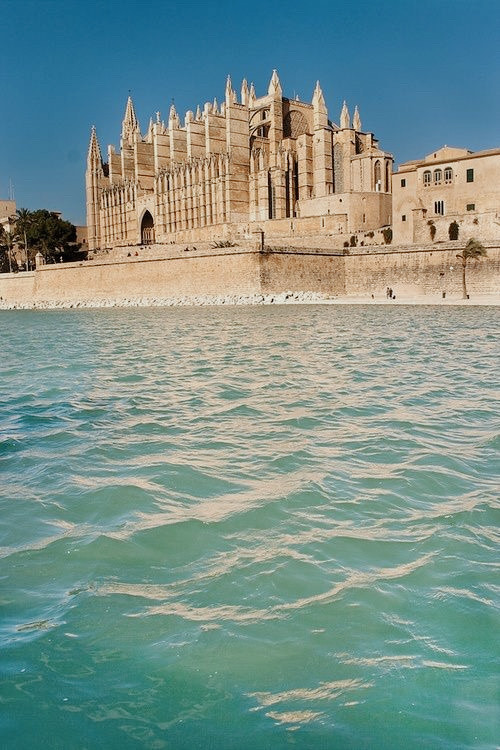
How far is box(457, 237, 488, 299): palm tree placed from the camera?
34.8 m

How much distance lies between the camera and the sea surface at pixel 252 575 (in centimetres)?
269

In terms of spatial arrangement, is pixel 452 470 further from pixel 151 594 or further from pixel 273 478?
pixel 151 594

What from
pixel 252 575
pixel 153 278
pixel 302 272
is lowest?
pixel 252 575

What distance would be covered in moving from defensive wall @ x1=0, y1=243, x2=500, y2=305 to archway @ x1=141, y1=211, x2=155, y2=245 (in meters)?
17.7

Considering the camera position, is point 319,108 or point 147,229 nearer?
point 319,108

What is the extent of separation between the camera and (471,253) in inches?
1382

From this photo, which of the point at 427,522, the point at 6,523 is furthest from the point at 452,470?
the point at 6,523

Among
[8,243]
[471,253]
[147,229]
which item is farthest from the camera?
[8,243]

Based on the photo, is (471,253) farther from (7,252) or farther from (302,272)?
(7,252)

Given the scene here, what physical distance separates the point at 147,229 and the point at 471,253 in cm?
3755

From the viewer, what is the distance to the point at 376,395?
1026 centimetres

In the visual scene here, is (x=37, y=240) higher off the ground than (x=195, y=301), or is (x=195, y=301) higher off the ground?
(x=37, y=240)

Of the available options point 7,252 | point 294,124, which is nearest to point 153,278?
point 294,124

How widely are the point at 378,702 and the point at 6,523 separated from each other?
3.13m
